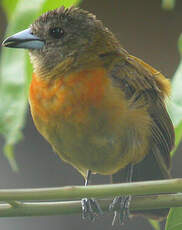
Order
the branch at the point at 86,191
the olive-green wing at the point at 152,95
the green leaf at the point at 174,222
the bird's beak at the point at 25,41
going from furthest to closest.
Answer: the olive-green wing at the point at 152,95 < the bird's beak at the point at 25,41 < the green leaf at the point at 174,222 < the branch at the point at 86,191

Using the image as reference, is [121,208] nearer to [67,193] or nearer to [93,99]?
[93,99]

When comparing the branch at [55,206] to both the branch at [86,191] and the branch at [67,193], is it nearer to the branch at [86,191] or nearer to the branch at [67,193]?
the branch at [67,193]

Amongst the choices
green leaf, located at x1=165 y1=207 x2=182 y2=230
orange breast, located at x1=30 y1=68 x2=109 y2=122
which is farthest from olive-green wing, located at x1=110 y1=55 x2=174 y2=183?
green leaf, located at x1=165 y1=207 x2=182 y2=230

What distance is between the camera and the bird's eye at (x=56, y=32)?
123 inches

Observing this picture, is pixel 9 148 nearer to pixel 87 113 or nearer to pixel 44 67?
pixel 87 113

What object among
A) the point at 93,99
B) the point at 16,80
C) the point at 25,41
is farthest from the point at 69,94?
the point at 16,80

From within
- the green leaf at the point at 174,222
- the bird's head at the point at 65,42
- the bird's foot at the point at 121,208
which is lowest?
the bird's foot at the point at 121,208

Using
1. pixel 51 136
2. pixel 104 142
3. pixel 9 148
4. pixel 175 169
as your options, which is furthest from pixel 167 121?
pixel 175 169

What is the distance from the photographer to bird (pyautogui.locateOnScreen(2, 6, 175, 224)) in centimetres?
279

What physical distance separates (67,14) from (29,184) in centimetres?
294

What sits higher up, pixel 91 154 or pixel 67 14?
pixel 67 14

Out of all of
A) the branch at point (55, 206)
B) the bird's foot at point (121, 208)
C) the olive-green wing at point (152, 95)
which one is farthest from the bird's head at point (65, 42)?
the branch at point (55, 206)

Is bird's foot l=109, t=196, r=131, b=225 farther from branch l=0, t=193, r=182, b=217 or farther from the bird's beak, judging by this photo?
the bird's beak

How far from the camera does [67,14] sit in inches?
123
